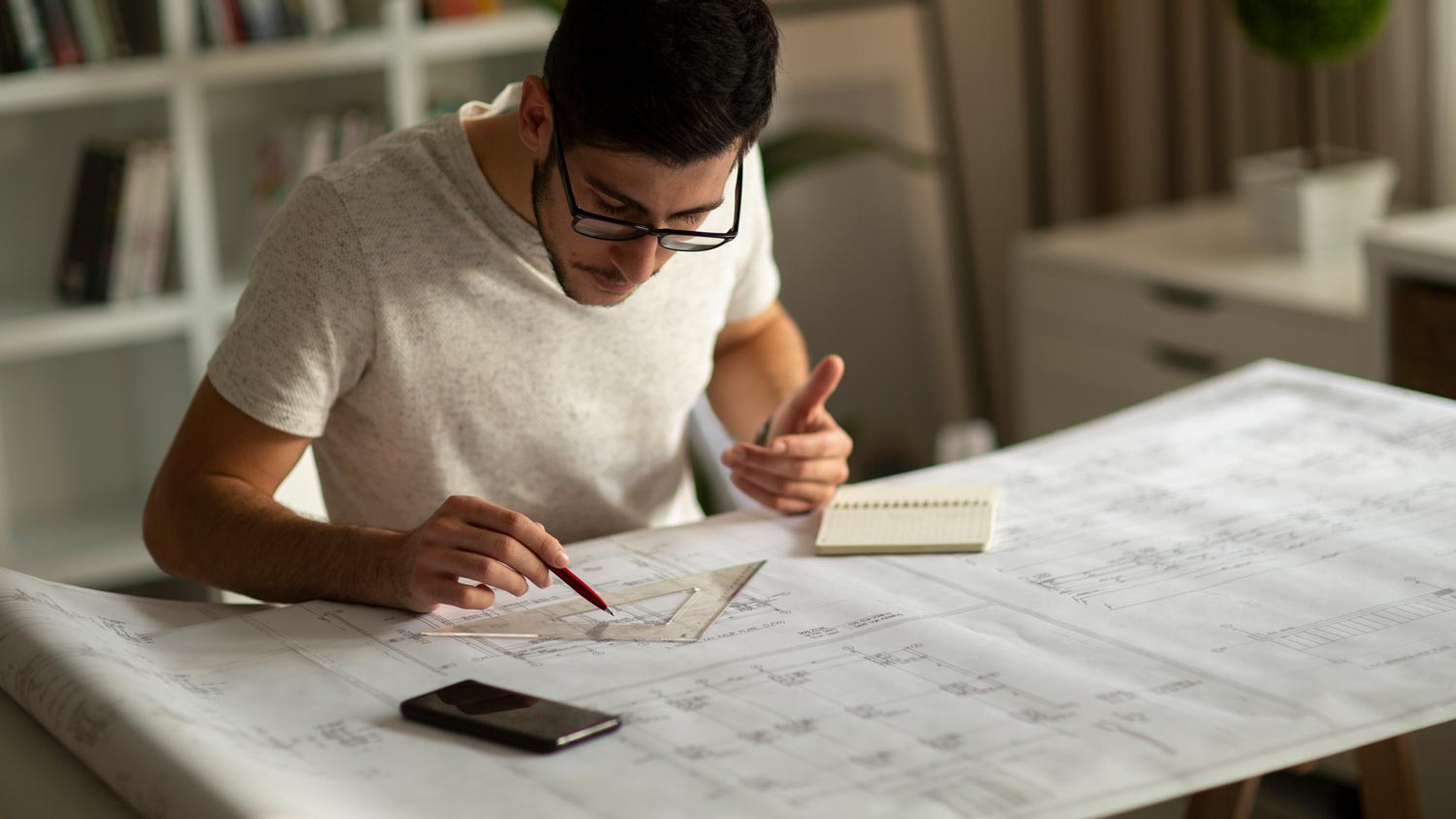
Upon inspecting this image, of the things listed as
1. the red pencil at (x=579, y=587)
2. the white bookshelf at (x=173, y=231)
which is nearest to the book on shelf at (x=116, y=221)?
the white bookshelf at (x=173, y=231)

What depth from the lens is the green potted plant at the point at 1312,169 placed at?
2.39 m

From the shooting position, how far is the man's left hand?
1299 millimetres

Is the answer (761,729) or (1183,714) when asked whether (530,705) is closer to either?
(761,729)

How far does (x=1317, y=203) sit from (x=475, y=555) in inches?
70.0

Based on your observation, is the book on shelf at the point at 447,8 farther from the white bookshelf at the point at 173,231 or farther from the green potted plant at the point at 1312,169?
the green potted plant at the point at 1312,169

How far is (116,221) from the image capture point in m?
2.42

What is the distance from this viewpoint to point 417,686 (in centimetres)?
98

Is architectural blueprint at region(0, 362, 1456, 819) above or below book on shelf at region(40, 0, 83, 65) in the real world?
below

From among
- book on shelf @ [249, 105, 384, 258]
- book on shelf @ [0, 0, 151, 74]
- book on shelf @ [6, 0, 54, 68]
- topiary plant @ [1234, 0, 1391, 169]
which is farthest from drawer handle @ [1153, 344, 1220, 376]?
book on shelf @ [6, 0, 54, 68]

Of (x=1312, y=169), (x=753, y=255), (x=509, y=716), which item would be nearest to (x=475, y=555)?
(x=509, y=716)

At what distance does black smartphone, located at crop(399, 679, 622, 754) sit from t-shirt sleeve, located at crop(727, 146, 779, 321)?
2.22ft

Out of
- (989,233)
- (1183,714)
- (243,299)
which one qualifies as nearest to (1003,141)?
(989,233)

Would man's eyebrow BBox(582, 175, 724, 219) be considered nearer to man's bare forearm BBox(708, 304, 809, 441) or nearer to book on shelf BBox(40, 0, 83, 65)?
man's bare forearm BBox(708, 304, 809, 441)

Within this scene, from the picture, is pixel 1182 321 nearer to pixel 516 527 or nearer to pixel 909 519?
pixel 909 519
